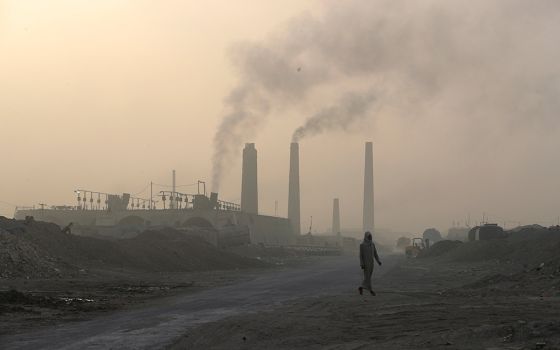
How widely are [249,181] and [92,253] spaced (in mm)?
92244

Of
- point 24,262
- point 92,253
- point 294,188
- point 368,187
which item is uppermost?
point 368,187

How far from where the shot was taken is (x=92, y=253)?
46531mm

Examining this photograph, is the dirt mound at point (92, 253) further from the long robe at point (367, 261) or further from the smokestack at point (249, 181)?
the smokestack at point (249, 181)

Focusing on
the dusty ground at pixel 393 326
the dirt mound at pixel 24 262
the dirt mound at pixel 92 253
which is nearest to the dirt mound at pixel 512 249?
→ the dirt mound at pixel 92 253

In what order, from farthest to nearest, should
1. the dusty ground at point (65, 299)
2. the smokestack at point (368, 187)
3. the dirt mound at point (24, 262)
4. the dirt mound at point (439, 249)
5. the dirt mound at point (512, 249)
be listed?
the smokestack at point (368, 187) < the dirt mound at point (439, 249) < the dirt mound at point (512, 249) < the dirt mound at point (24, 262) < the dusty ground at point (65, 299)

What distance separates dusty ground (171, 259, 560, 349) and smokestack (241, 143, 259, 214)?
119033mm

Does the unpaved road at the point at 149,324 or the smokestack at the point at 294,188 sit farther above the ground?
the smokestack at the point at 294,188

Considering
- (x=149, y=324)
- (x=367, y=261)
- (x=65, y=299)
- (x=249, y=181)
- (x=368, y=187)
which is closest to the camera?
(x=149, y=324)

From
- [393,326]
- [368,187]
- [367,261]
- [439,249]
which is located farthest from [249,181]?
[393,326]

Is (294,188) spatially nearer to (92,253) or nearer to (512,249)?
(512,249)

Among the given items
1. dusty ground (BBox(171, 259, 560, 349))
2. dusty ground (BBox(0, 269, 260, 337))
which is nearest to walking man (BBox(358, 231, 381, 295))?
dusty ground (BBox(171, 259, 560, 349))

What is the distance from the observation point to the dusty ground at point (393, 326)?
10844 millimetres

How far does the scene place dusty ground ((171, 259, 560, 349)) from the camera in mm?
10844

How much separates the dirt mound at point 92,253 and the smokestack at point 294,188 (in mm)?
87182
